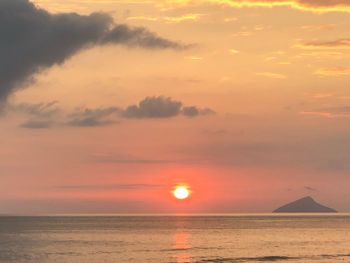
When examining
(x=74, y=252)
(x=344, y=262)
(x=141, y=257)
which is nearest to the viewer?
(x=344, y=262)

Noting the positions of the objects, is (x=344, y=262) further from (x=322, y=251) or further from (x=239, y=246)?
(x=239, y=246)

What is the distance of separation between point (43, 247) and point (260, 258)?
5242 centimetres

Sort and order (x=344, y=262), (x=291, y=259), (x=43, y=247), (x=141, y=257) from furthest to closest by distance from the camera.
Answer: (x=43, y=247), (x=141, y=257), (x=291, y=259), (x=344, y=262)

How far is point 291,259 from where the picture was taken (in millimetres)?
108812

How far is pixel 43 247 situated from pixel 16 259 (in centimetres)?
2879

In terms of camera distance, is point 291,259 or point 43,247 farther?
point 43,247

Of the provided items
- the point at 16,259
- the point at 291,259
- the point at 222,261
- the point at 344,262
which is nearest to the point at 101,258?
the point at 16,259

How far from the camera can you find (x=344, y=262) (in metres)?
102

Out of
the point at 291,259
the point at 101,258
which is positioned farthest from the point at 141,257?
the point at 291,259

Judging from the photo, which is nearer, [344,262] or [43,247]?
[344,262]

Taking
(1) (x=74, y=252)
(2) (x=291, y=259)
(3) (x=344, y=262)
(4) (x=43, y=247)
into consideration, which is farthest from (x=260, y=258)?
(4) (x=43, y=247)

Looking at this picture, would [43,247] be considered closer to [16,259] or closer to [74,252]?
[74,252]

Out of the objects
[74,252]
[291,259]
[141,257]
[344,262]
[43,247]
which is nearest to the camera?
[344,262]

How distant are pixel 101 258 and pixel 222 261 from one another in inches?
876
